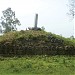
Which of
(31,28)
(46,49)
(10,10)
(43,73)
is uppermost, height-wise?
(10,10)

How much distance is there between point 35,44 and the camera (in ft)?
64.0

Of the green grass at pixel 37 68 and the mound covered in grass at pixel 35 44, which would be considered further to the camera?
the mound covered in grass at pixel 35 44

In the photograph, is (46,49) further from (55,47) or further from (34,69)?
(34,69)

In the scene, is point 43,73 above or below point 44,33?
below

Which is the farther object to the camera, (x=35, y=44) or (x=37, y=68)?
(x=35, y=44)

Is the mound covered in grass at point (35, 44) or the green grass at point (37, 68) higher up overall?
the mound covered in grass at point (35, 44)

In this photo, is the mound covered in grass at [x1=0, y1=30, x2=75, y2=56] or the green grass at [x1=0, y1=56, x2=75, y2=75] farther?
the mound covered in grass at [x1=0, y1=30, x2=75, y2=56]

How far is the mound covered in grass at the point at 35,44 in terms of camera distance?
1872 cm

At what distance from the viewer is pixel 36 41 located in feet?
65.7

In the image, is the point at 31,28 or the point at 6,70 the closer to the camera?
the point at 6,70

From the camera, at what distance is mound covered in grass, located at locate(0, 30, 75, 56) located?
18.7 m

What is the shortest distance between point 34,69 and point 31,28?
9753mm

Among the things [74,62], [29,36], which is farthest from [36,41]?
[74,62]

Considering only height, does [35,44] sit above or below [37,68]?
above
